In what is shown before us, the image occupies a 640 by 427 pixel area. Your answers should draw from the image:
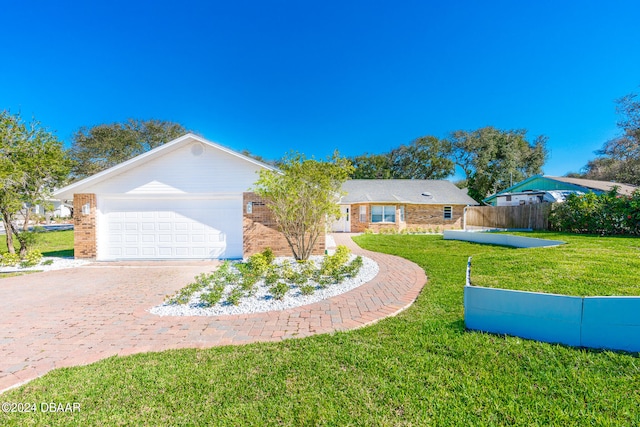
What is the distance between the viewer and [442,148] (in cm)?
3794

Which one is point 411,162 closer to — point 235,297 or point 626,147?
point 626,147

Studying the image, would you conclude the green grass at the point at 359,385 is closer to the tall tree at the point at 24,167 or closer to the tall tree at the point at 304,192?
the tall tree at the point at 304,192

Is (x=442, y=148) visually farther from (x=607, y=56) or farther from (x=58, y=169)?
(x=58, y=169)

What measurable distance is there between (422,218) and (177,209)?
59.3 ft

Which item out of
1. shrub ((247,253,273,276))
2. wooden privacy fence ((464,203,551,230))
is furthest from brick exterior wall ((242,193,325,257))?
wooden privacy fence ((464,203,551,230))

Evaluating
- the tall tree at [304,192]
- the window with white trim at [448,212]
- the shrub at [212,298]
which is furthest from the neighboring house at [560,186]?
the shrub at [212,298]

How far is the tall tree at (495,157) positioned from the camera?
112 ft

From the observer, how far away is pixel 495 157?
34719 mm

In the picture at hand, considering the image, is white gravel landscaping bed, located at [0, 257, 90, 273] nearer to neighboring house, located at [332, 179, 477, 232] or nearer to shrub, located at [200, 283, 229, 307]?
shrub, located at [200, 283, 229, 307]

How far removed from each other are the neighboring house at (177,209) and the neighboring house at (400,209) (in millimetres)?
Result: 11732

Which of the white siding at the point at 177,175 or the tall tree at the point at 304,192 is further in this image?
the white siding at the point at 177,175

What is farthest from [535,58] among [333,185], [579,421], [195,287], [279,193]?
[195,287]

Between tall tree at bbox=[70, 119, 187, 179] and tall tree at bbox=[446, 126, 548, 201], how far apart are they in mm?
38031

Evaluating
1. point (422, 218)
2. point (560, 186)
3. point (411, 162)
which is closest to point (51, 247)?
point (422, 218)
